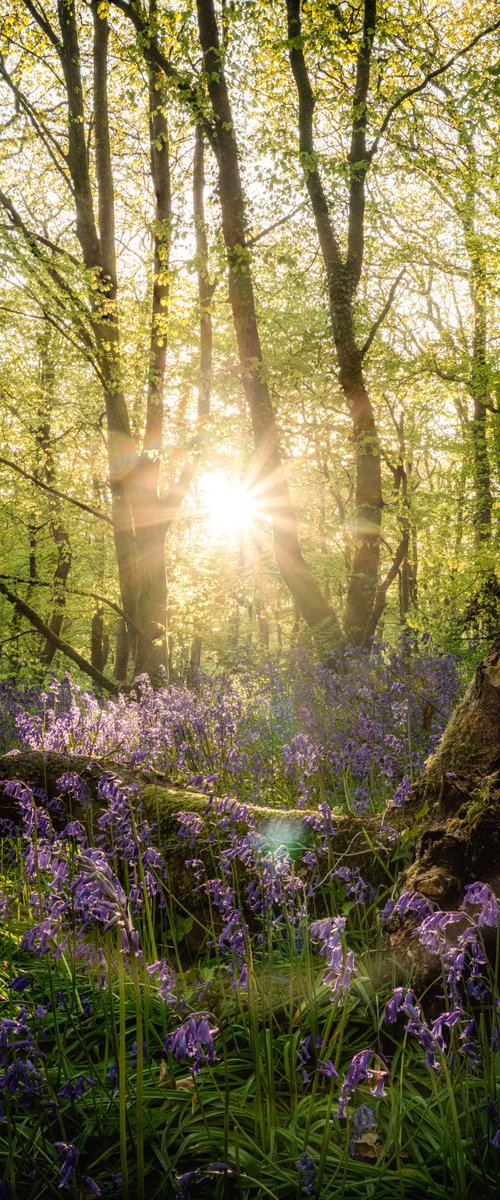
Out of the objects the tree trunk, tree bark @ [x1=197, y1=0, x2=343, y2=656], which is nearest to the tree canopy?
tree bark @ [x1=197, y1=0, x2=343, y2=656]

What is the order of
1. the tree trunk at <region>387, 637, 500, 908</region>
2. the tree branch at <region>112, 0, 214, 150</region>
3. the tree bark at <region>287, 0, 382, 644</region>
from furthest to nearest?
the tree bark at <region>287, 0, 382, 644</region>, the tree branch at <region>112, 0, 214, 150</region>, the tree trunk at <region>387, 637, 500, 908</region>

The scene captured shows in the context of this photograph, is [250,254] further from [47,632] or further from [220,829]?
[220,829]

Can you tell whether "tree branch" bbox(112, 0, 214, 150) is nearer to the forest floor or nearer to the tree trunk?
the forest floor

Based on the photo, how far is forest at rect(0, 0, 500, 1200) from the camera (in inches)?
76.0

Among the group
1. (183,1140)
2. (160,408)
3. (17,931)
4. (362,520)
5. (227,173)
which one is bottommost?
(17,931)

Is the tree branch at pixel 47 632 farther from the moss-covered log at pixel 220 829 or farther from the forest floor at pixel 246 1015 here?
the moss-covered log at pixel 220 829

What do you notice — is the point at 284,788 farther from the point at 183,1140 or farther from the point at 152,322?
the point at 152,322

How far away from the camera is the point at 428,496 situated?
18719mm

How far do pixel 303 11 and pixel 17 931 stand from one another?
42.7ft

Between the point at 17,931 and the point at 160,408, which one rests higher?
the point at 160,408

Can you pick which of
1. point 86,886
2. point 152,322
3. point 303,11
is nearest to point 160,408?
point 152,322

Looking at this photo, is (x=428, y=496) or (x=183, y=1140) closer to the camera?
(x=183, y=1140)

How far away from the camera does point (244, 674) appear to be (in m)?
9.41

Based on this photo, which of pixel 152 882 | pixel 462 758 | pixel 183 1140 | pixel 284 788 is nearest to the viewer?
pixel 183 1140
